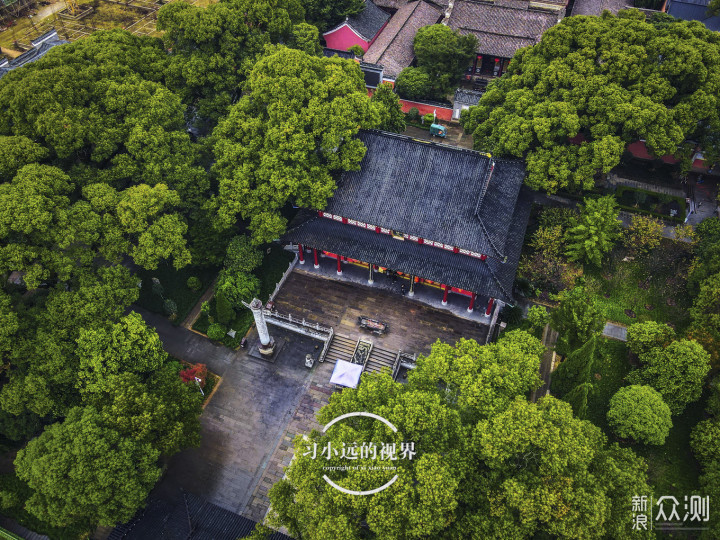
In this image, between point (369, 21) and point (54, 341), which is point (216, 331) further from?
point (369, 21)

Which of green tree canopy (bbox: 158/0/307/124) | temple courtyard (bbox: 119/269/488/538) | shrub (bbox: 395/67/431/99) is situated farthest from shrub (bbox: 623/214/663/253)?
green tree canopy (bbox: 158/0/307/124)

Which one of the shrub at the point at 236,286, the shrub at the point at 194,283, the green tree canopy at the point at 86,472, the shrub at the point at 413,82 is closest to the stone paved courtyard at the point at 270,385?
the shrub at the point at 236,286

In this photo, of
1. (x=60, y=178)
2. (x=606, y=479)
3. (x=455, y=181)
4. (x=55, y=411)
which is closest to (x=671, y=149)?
(x=455, y=181)

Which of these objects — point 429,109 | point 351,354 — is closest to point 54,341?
point 351,354

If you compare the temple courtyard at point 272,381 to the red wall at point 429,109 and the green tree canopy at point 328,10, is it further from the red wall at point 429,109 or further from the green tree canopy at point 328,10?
the green tree canopy at point 328,10

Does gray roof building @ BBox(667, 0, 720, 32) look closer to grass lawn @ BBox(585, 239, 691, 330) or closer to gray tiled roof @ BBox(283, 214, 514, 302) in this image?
grass lawn @ BBox(585, 239, 691, 330)
